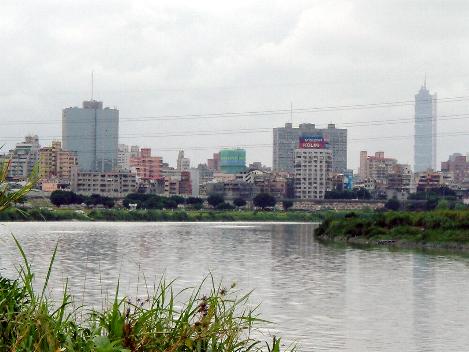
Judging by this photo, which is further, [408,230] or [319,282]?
[408,230]

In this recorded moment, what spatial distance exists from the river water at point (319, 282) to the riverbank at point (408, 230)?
8.05 meters

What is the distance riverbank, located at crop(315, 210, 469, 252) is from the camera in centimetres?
8181

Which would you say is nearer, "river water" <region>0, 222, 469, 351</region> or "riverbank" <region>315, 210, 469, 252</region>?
Answer: "river water" <region>0, 222, 469, 351</region>

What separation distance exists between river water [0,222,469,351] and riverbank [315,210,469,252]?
8052mm

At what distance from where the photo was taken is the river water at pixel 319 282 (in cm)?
2745

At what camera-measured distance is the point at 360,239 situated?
92.4m

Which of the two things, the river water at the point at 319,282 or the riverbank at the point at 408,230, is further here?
the riverbank at the point at 408,230

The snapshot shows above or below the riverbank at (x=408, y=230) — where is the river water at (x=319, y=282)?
below

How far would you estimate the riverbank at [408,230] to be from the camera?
3221 inches

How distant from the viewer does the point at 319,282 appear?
45.0 metres

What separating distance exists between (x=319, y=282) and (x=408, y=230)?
150 ft

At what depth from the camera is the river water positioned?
27453mm

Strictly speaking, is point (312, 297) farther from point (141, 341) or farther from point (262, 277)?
point (141, 341)

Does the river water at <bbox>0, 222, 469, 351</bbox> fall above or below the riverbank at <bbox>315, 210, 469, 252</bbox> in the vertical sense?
below
